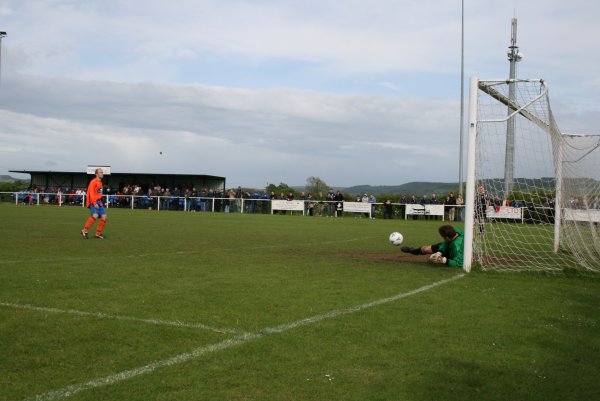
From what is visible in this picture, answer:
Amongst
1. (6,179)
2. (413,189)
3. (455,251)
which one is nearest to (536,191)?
(455,251)

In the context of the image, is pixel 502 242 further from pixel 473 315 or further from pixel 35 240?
pixel 35 240

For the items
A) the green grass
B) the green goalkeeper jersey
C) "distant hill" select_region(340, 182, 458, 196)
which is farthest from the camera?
"distant hill" select_region(340, 182, 458, 196)

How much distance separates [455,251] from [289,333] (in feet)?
23.2

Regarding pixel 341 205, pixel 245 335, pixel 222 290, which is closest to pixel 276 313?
pixel 245 335

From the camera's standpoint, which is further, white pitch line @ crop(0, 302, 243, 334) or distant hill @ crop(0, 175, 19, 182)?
distant hill @ crop(0, 175, 19, 182)

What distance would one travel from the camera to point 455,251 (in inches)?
474

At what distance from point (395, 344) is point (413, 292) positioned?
3046 millimetres

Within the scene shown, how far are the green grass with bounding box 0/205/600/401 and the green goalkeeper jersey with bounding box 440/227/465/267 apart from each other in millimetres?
1198

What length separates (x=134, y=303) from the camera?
7086 mm

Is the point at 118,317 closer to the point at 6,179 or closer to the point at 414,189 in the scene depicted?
the point at 414,189

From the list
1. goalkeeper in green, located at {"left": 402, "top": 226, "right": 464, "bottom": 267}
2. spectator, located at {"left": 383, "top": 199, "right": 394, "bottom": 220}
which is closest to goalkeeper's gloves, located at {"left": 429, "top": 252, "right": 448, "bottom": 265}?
goalkeeper in green, located at {"left": 402, "top": 226, "right": 464, "bottom": 267}

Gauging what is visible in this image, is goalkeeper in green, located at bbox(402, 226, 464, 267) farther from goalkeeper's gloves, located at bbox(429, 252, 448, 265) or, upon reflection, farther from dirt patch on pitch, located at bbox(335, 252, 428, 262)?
dirt patch on pitch, located at bbox(335, 252, 428, 262)

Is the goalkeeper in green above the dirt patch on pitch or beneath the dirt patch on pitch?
above

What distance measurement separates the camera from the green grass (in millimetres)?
4398
